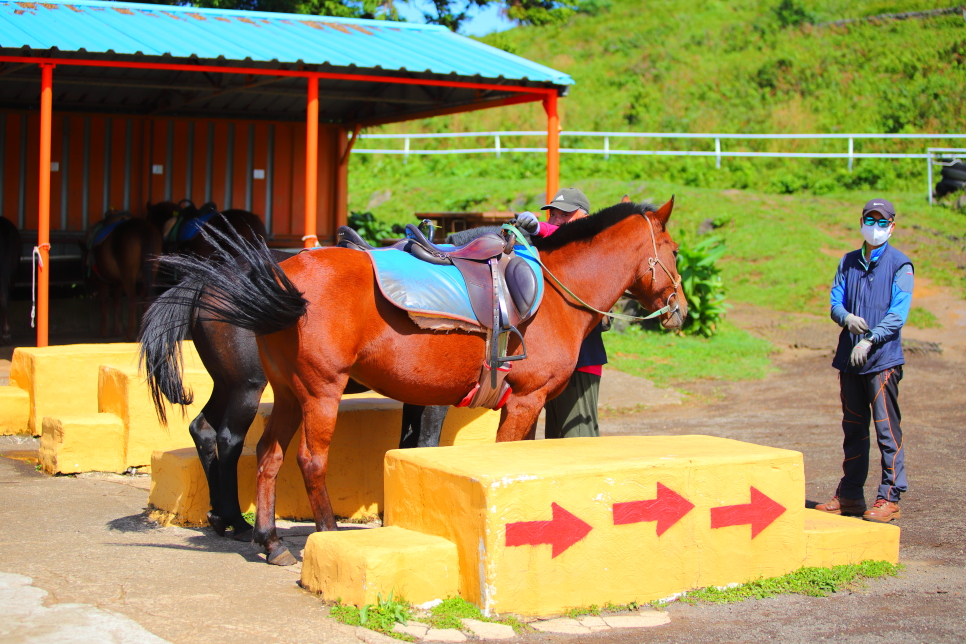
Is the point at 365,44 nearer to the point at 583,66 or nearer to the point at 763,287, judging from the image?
the point at 763,287

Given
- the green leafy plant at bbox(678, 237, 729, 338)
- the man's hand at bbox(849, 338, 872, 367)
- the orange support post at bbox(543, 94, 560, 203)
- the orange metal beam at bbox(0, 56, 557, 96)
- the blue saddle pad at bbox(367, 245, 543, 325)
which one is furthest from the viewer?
the green leafy plant at bbox(678, 237, 729, 338)

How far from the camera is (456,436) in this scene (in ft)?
20.0

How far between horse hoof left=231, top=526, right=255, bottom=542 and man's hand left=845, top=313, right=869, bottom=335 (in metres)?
3.75

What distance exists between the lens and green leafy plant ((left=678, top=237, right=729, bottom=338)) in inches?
527

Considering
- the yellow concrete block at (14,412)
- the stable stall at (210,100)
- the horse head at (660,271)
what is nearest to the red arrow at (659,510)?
the horse head at (660,271)

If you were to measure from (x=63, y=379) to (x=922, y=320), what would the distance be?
11877 millimetres

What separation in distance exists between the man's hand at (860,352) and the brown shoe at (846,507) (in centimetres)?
88

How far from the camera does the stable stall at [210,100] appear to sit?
946 centimetres

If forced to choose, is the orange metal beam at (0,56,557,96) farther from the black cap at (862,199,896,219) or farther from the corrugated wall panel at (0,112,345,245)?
the black cap at (862,199,896,219)

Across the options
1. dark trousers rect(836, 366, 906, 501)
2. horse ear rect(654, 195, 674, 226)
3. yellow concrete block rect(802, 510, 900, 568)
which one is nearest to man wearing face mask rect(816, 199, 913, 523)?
dark trousers rect(836, 366, 906, 501)

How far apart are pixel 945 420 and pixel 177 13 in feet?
33.4

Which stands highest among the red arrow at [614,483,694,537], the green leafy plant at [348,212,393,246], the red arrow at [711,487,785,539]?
the green leafy plant at [348,212,393,246]

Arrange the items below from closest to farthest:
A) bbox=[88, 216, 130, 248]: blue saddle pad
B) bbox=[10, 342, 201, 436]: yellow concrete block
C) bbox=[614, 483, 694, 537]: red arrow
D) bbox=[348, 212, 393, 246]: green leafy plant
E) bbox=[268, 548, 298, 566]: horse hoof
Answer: bbox=[614, 483, 694, 537]: red arrow → bbox=[268, 548, 298, 566]: horse hoof → bbox=[10, 342, 201, 436]: yellow concrete block → bbox=[88, 216, 130, 248]: blue saddle pad → bbox=[348, 212, 393, 246]: green leafy plant

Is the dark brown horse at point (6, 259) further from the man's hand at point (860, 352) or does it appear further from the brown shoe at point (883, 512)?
the brown shoe at point (883, 512)
